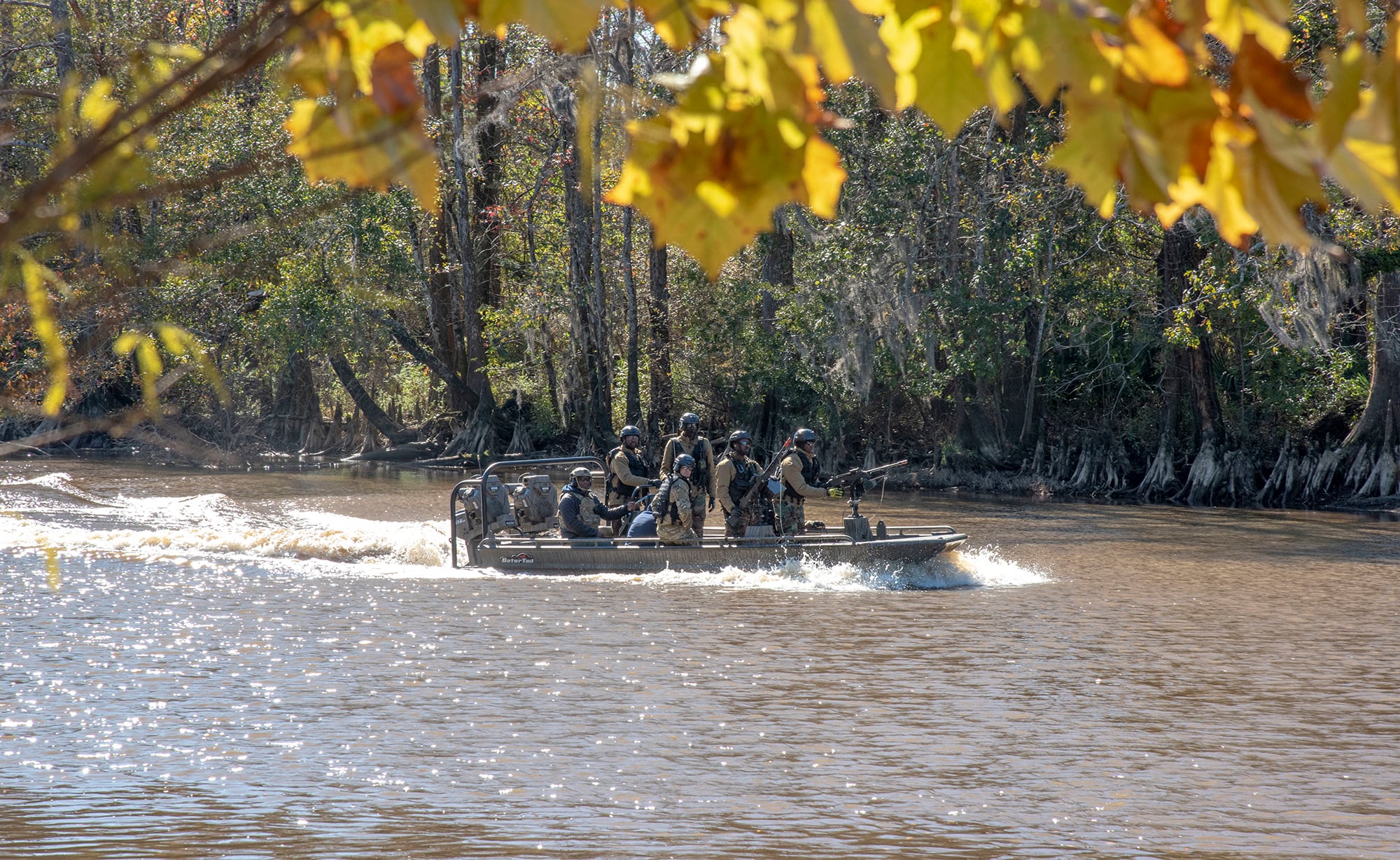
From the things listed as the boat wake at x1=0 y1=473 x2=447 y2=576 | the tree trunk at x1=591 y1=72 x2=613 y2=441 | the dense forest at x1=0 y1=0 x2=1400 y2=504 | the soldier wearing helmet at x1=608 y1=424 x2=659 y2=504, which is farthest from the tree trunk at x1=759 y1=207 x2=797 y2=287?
the soldier wearing helmet at x1=608 y1=424 x2=659 y2=504

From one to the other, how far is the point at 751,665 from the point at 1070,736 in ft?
9.89

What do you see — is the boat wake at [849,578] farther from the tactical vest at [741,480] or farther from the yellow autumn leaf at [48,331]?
the yellow autumn leaf at [48,331]

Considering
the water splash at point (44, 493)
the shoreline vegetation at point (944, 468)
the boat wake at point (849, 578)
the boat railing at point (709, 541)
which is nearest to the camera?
the boat wake at point (849, 578)

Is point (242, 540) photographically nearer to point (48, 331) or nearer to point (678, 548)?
point (678, 548)

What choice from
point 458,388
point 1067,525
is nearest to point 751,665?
point 1067,525

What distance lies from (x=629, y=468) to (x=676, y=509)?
62.0 inches

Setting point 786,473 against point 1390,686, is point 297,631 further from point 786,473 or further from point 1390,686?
point 1390,686

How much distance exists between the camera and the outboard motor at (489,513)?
17.1 meters

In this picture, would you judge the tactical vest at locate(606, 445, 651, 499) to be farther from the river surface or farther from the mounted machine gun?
the mounted machine gun

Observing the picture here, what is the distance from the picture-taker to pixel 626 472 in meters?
17.5

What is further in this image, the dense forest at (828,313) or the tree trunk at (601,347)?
the tree trunk at (601,347)

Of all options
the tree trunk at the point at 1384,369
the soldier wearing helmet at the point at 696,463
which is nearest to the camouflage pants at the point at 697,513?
the soldier wearing helmet at the point at 696,463

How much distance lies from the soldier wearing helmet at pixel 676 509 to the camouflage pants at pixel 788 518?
1073 mm

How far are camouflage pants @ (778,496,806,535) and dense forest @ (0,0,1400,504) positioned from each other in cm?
552
